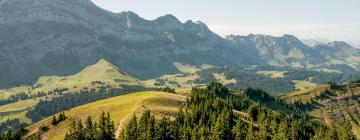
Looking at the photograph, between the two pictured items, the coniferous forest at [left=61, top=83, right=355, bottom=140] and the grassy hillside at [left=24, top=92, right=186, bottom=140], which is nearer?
the coniferous forest at [left=61, top=83, right=355, bottom=140]

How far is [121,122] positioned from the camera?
6201 inches

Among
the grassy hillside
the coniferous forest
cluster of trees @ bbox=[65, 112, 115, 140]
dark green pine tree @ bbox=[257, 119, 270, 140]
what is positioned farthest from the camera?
the grassy hillside

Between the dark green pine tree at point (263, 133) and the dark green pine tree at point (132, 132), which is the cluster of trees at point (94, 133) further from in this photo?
the dark green pine tree at point (263, 133)

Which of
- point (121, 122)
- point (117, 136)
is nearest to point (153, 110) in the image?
point (121, 122)

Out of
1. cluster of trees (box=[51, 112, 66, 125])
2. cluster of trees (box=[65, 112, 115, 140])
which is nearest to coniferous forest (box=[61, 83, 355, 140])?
cluster of trees (box=[65, 112, 115, 140])

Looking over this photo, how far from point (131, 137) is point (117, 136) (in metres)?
13.0

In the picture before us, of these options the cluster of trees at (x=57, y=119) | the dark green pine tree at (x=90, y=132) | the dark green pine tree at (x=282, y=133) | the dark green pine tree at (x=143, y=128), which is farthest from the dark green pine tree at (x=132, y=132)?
the cluster of trees at (x=57, y=119)

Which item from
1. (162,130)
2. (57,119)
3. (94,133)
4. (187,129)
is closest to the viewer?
(162,130)

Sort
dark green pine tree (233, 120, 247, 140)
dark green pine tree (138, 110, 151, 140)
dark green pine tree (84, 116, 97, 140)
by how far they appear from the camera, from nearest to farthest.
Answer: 1. dark green pine tree (138, 110, 151, 140)
2. dark green pine tree (84, 116, 97, 140)
3. dark green pine tree (233, 120, 247, 140)

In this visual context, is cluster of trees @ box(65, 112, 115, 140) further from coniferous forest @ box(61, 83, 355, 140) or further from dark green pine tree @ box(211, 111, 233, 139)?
dark green pine tree @ box(211, 111, 233, 139)

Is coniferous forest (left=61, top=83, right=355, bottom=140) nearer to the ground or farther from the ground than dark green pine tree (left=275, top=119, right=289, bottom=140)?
farther from the ground

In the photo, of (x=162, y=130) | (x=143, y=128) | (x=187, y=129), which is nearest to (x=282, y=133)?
(x=187, y=129)

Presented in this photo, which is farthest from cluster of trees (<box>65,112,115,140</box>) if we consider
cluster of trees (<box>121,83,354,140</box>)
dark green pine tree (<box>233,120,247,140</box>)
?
dark green pine tree (<box>233,120,247,140</box>)

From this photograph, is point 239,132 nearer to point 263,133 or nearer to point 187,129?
point 263,133
